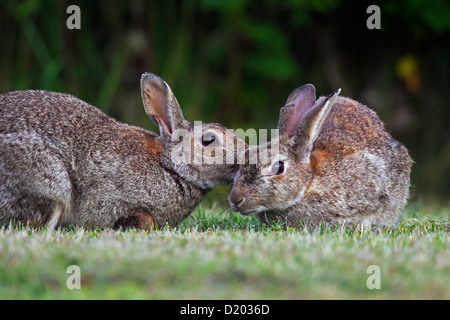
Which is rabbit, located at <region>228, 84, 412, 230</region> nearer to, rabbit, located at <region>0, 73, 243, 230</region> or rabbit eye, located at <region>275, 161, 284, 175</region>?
rabbit eye, located at <region>275, 161, 284, 175</region>

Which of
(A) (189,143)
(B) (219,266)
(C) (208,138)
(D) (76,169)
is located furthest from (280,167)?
(B) (219,266)

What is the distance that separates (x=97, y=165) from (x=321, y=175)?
204cm

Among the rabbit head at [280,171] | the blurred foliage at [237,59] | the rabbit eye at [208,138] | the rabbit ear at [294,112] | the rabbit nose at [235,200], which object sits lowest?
the rabbit nose at [235,200]

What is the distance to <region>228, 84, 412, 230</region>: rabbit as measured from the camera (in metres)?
5.75

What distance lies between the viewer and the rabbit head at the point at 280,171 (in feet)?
18.7

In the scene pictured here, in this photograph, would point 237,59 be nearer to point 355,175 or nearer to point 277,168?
point 355,175

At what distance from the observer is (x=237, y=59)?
37.7 ft

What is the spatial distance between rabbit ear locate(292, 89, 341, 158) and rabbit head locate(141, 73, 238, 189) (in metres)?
0.68

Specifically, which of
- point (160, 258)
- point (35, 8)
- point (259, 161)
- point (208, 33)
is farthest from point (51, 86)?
point (160, 258)

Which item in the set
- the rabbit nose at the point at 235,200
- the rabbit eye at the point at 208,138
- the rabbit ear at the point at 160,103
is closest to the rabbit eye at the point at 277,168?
the rabbit nose at the point at 235,200

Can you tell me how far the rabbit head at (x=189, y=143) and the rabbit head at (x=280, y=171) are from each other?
38 cm

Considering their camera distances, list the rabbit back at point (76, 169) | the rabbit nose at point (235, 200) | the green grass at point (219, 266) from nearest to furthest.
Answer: the green grass at point (219, 266) → the rabbit back at point (76, 169) → the rabbit nose at point (235, 200)

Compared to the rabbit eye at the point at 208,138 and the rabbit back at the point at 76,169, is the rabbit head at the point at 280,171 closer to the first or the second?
the rabbit eye at the point at 208,138
